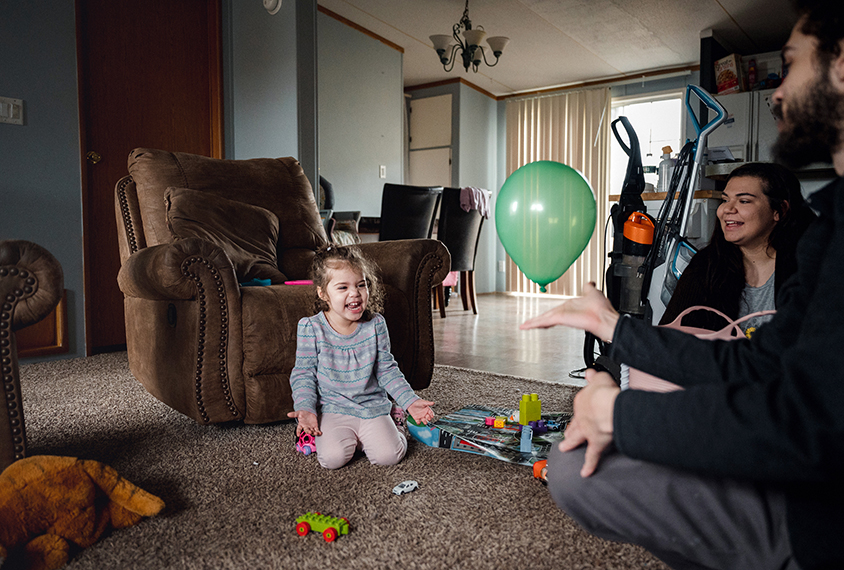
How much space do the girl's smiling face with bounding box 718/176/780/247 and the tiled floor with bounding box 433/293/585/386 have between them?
0.97 m

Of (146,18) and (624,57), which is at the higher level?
(624,57)

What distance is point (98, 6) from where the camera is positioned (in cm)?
293

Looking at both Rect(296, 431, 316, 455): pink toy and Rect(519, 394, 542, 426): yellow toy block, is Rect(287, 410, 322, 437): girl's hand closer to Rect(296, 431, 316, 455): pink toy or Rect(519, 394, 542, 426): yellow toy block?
Rect(296, 431, 316, 455): pink toy

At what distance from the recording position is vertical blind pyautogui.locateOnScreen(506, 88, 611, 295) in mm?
6145

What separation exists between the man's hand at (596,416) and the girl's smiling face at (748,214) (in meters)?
1.17

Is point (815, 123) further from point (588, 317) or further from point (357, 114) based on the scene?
point (357, 114)

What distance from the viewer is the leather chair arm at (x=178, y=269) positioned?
1.47 metres

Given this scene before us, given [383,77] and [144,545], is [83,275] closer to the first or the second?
[144,545]

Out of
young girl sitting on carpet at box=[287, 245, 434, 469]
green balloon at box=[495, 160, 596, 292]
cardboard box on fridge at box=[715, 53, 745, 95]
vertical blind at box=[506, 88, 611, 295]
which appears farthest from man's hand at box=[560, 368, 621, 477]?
vertical blind at box=[506, 88, 611, 295]

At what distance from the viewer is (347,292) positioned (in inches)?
58.3

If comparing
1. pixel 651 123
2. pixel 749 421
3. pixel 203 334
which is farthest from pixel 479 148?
pixel 749 421

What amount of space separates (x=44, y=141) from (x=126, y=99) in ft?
1.71

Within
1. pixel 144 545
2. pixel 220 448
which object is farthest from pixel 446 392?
pixel 144 545

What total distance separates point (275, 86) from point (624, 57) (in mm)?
3728
